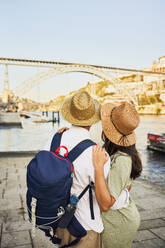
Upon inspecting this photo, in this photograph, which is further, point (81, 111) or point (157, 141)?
point (157, 141)

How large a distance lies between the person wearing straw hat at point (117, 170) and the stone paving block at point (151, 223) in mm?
1548

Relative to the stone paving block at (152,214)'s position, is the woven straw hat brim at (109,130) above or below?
above

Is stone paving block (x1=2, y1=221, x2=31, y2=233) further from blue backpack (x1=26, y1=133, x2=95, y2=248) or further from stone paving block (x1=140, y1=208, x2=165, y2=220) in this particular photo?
blue backpack (x1=26, y1=133, x2=95, y2=248)

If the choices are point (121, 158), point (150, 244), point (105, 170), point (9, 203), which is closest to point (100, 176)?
point (105, 170)

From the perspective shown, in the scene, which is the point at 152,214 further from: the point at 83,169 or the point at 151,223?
the point at 83,169

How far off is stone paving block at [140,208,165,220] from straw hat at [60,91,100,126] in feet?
7.17

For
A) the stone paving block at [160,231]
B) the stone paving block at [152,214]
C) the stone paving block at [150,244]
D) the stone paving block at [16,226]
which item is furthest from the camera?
the stone paving block at [152,214]

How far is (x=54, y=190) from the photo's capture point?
121cm

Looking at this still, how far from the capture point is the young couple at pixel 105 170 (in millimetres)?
1289

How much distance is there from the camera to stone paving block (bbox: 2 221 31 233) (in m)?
2.76

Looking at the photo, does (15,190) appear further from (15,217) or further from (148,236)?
(148,236)

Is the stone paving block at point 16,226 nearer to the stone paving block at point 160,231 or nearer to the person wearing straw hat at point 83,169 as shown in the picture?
the stone paving block at point 160,231

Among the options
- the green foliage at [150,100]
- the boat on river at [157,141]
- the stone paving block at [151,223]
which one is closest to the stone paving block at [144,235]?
the stone paving block at [151,223]

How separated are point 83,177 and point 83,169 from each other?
50mm
